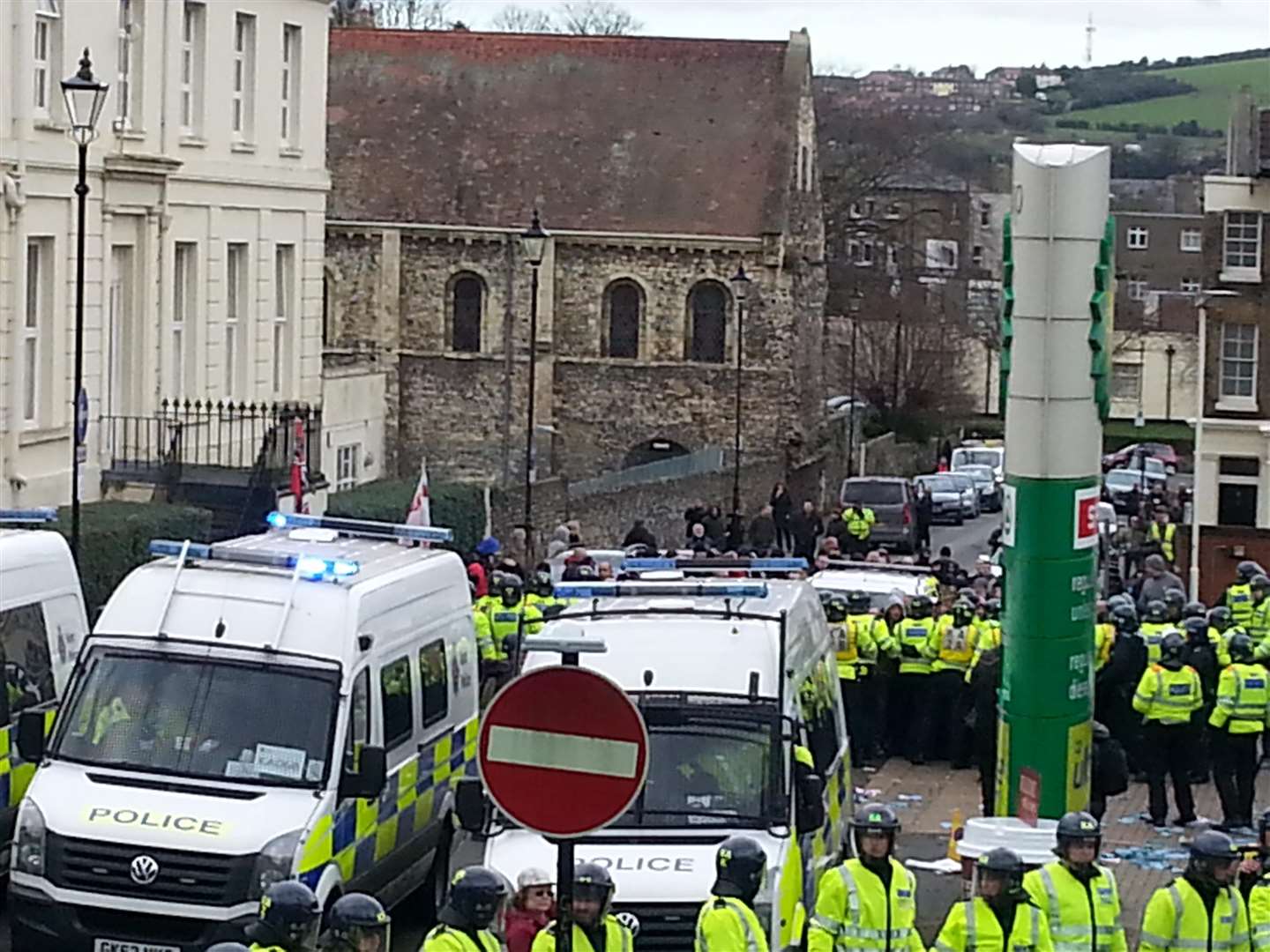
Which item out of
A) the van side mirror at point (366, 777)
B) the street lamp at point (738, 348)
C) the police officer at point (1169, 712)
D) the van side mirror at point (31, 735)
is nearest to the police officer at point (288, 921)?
the van side mirror at point (366, 777)

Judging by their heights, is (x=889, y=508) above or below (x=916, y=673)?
above

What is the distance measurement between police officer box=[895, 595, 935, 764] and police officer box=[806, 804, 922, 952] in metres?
12.1

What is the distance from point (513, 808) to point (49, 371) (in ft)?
82.7

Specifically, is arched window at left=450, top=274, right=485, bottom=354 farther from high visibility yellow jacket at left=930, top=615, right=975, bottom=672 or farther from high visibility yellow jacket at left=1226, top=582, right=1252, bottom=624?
high visibility yellow jacket at left=930, top=615, right=975, bottom=672

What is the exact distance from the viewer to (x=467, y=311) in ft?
215

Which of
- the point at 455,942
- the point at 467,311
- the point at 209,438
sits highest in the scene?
the point at 467,311

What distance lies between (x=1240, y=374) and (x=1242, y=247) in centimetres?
253

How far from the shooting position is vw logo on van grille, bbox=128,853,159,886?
1415 cm

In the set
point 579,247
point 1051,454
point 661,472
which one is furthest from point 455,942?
point 579,247

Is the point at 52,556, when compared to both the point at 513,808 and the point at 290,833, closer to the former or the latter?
the point at 290,833

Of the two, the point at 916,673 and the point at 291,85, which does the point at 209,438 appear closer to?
the point at 291,85

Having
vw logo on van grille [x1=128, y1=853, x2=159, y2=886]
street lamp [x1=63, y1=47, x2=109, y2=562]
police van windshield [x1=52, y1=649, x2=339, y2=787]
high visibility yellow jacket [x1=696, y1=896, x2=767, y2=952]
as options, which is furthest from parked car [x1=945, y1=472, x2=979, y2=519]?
high visibility yellow jacket [x1=696, y1=896, x2=767, y2=952]

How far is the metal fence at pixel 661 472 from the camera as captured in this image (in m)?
49.3

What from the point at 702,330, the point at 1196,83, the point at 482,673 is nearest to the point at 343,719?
the point at 482,673
